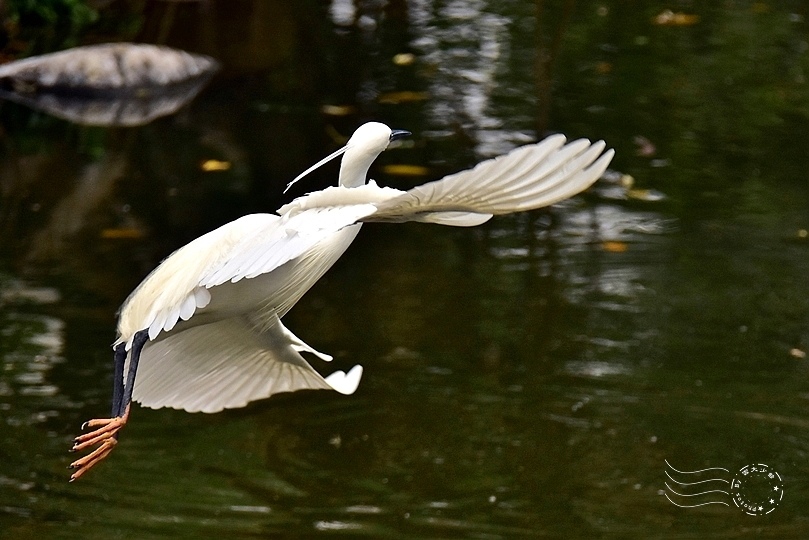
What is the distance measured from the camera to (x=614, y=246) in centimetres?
418

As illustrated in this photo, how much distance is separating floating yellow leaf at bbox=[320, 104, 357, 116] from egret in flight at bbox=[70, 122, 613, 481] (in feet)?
10.6

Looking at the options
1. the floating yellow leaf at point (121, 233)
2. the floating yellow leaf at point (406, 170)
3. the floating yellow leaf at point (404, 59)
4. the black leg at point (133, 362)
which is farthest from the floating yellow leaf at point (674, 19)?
the black leg at point (133, 362)

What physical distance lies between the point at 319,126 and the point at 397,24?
1.58m

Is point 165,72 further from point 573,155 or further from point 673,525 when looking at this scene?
point 573,155

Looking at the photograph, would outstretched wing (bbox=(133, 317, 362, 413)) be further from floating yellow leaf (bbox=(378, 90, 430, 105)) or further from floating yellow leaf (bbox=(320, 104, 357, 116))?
floating yellow leaf (bbox=(378, 90, 430, 105))

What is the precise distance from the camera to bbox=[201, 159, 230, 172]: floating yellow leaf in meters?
4.91

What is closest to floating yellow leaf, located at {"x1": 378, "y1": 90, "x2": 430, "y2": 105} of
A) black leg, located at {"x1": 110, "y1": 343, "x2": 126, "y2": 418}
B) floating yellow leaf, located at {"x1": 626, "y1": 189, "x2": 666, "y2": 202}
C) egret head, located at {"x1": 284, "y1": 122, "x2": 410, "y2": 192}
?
floating yellow leaf, located at {"x1": 626, "y1": 189, "x2": 666, "y2": 202}

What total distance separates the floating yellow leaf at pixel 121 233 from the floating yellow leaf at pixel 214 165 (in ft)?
1.95

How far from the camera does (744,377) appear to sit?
3406 mm

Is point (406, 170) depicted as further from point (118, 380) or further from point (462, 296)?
point (118, 380)

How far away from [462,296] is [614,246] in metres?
0.61

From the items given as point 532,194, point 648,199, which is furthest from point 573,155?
point 648,199

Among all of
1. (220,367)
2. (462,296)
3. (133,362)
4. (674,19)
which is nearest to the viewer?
(133,362)

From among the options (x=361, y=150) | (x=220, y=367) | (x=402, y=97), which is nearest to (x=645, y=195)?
(x=402, y=97)
